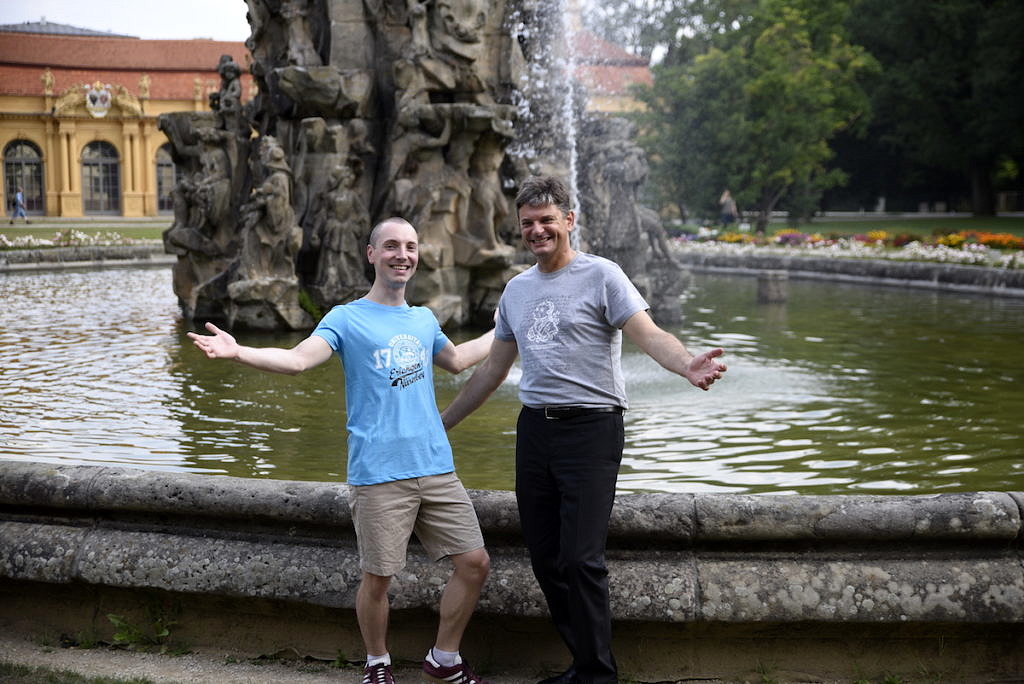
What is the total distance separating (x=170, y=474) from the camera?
4551 millimetres

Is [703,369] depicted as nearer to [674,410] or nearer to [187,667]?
[187,667]

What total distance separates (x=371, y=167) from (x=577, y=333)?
451 inches

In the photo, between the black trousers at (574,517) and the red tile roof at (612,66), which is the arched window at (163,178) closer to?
the red tile roof at (612,66)

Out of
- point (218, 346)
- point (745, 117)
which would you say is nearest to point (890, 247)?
point (745, 117)

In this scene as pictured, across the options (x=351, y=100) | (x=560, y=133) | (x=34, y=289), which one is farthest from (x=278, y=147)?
(x=34, y=289)

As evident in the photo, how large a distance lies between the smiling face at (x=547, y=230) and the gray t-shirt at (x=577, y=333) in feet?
0.22

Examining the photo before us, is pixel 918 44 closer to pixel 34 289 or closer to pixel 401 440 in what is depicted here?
pixel 34 289

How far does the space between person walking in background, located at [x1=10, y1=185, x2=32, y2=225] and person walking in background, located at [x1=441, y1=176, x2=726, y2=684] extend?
77.2 feet

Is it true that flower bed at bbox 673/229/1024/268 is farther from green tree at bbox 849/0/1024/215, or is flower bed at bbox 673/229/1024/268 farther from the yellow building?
the yellow building

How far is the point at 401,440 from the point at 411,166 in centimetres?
1082

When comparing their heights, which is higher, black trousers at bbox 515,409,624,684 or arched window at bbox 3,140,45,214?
arched window at bbox 3,140,45,214

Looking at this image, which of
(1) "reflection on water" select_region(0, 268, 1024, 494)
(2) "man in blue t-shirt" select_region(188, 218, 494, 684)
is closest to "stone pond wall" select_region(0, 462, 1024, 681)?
(2) "man in blue t-shirt" select_region(188, 218, 494, 684)

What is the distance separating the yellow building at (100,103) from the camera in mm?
43625

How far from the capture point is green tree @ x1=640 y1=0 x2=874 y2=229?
3700cm
